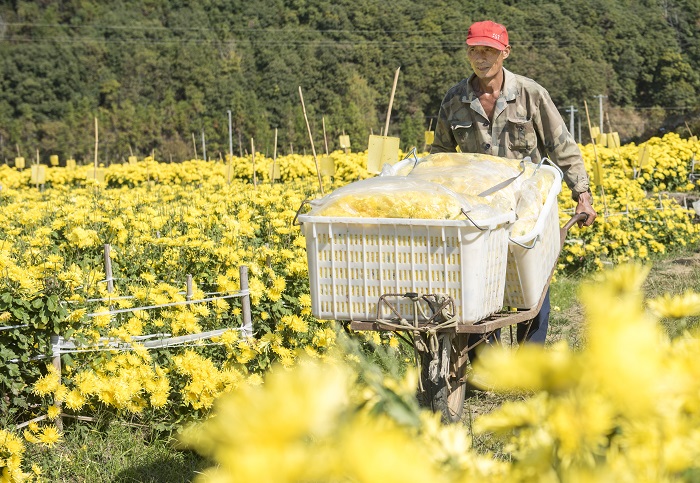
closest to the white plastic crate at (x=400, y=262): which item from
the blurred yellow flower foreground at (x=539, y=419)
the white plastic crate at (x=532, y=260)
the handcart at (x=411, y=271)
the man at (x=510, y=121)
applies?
the handcart at (x=411, y=271)

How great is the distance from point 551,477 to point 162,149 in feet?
140

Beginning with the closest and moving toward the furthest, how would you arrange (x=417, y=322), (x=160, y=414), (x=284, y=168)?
(x=417, y=322) → (x=160, y=414) → (x=284, y=168)

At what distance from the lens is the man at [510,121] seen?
3693 millimetres

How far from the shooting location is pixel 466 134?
3.88 m

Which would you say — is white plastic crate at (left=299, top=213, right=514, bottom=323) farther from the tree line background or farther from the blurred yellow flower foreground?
the tree line background

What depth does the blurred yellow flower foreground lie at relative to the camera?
1.71ft

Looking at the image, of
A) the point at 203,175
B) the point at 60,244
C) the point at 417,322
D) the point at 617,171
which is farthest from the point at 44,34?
the point at 417,322

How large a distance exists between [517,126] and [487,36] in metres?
0.44

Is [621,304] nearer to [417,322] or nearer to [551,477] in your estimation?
[551,477]

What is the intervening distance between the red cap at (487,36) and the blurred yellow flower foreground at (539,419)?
2860 mm

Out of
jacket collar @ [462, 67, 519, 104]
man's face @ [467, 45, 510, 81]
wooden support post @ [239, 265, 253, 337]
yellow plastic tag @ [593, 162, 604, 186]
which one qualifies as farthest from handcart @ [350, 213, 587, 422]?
yellow plastic tag @ [593, 162, 604, 186]

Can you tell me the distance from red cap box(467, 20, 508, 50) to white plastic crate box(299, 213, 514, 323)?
116cm

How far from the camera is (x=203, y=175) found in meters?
16.6

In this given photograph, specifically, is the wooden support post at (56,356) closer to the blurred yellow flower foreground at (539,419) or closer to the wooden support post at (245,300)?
the wooden support post at (245,300)
